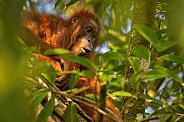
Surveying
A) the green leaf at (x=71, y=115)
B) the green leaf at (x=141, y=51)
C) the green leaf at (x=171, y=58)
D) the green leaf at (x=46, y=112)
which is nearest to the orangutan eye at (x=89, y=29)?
the green leaf at (x=71, y=115)

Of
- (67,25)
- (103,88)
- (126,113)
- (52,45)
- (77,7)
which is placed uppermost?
(77,7)

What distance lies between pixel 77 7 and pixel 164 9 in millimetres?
2020

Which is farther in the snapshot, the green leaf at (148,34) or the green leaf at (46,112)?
the green leaf at (46,112)

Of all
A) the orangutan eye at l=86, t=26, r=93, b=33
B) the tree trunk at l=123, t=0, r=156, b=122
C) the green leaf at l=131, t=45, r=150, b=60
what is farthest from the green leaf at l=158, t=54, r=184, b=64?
the orangutan eye at l=86, t=26, r=93, b=33

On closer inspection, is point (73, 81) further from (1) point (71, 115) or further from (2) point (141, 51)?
(2) point (141, 51)

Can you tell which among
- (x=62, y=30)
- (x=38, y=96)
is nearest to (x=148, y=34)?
(x=38, y=96)

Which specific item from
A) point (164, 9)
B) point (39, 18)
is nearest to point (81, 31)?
point (39, 18)

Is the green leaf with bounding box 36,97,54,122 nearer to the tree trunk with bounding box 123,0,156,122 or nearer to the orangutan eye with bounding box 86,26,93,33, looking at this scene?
the tree trunk with bounding box 123,0,156,122

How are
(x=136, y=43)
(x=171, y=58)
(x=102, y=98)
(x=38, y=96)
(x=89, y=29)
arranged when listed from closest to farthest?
(x=102, y=98)
(x=171, y=58)
(x=38, y=96)
(x=136, y=43)
(x=89, y=29)

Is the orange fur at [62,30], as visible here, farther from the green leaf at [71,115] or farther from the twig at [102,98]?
the twig at [102,98]

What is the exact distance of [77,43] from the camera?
3.91 m

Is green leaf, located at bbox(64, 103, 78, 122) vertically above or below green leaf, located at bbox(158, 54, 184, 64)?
below

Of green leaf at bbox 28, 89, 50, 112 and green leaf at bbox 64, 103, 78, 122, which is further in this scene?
green leaf at bbox 64, 103, 78, 122

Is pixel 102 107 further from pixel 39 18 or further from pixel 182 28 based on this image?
pixel 39 18
